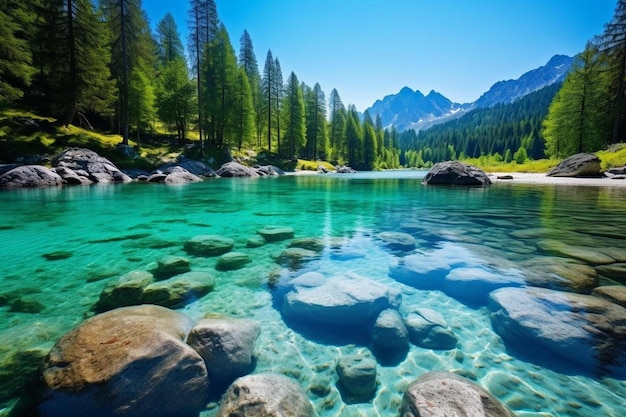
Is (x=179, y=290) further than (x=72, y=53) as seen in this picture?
No

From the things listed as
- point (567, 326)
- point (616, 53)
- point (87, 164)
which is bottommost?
point (567, 326)

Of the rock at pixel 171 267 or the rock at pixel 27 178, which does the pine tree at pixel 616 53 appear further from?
the rock at pixel 27 178

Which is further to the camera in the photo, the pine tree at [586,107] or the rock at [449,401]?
the pine tree at [586,107]

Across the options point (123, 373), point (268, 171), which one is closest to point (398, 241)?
point (123, 373)

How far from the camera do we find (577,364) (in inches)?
123

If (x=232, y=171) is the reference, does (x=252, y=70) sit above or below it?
above

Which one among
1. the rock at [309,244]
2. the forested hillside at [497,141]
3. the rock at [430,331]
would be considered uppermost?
the forested hillside at [497,141]

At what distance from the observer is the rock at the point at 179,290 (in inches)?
175

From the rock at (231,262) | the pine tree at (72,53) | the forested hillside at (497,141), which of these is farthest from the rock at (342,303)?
the forested hillside at (497,141)

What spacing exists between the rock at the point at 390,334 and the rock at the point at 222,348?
63.0 inches

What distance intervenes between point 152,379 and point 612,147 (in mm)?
40628

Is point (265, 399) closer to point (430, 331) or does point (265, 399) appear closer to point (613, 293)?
point (430, 331)

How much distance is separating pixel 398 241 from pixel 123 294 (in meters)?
6.30

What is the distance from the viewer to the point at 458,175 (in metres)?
23.9
